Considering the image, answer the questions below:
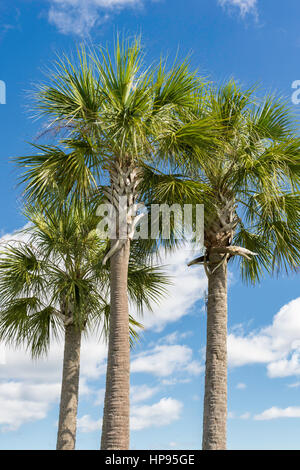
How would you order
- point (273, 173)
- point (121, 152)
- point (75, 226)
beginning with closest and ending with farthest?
1. point (121, 152)
2. point (273, 173)
3. point (75, 226)

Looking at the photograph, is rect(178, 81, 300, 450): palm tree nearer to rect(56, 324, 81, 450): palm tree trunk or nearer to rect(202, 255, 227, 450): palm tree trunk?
rect(202, 255, 227, 450): palm tree trunk

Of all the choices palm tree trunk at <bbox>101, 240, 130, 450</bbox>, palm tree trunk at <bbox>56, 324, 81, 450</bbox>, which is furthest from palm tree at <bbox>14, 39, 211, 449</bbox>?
palm tree trunk at <bbox>56, 324, 81, 450</bbox>

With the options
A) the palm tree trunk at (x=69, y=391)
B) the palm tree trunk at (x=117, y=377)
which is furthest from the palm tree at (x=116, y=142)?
the palm tree trunk at (x=69, y=391)

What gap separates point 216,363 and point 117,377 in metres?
2.27

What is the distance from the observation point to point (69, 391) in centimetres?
1292

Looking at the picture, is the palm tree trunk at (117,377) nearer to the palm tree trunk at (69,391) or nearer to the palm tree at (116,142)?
the palm tree at (116,142)

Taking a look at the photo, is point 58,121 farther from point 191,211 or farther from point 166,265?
→ point 166,265

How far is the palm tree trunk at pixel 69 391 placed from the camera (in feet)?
41.3

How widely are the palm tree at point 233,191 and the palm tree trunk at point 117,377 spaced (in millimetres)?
2022

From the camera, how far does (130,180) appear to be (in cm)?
1034

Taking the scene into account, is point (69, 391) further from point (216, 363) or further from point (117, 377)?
point (117, 377)

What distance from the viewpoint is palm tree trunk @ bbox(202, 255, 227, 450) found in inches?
400

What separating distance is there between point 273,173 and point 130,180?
2.80m
